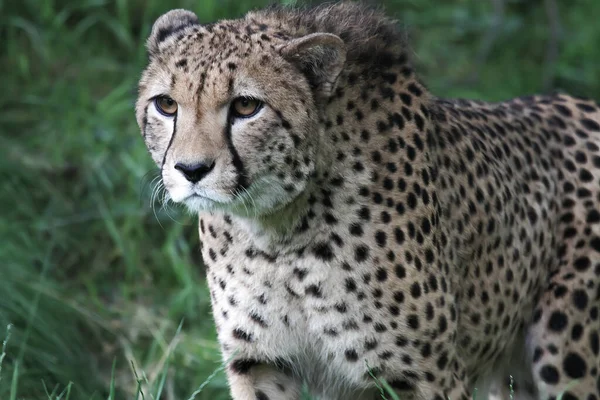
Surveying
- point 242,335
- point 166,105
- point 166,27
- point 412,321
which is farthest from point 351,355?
point 166,27

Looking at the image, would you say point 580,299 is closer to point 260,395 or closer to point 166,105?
point 260,395

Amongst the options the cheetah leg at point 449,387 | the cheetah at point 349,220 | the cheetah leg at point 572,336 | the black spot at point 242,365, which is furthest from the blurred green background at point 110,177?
the cheetah leg at point 572,336

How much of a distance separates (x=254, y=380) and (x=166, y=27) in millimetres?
1117

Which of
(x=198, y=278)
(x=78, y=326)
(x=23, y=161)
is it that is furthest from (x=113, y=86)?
(x=78, y=326)

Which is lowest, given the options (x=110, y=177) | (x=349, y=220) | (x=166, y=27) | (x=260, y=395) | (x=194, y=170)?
(x=110, y=177)

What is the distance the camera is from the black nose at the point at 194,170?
121 inches

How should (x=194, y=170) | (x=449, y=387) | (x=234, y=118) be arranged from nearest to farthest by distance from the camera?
(x=194, y=170) < (x=234, y=118) < (x=449, y=387)

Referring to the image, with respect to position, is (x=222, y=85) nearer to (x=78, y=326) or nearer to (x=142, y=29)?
(x=78, y=326)

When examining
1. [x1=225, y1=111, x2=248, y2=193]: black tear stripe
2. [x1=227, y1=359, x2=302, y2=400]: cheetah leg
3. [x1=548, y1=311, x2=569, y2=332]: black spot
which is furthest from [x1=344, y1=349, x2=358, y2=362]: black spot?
[x1=548, y1=311, x2=569, y2=332]: black spot

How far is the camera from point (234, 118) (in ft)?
10.5

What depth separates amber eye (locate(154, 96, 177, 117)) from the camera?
3.27 meters

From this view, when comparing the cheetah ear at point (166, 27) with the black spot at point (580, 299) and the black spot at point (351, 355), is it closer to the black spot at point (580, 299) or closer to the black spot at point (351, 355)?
the black spot at point (351, 355)

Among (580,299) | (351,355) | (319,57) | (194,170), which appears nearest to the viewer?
(194,170)

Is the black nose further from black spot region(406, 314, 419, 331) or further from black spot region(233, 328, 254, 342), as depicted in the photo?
black spot region(406, 314, 419, 331)
